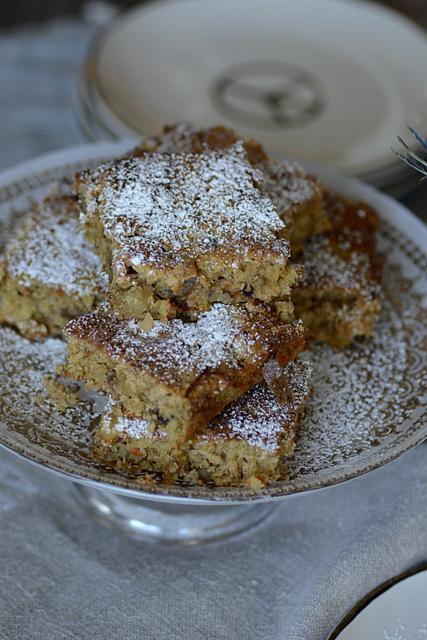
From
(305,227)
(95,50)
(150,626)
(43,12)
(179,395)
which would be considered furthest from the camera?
(43,12)

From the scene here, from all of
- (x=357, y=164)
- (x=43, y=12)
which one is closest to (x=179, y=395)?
(x=357, y=164)

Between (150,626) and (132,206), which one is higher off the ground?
(132,206)

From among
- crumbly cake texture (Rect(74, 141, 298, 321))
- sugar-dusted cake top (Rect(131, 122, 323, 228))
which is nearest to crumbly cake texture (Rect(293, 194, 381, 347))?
sugar-dusted cake top (Rect(131, 122, 323, 228))

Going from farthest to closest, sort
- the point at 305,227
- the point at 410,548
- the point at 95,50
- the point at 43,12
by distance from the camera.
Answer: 1. the point at 43,12
2. the point at 95,50
3. the point at 305,227
4. the point at 410,548

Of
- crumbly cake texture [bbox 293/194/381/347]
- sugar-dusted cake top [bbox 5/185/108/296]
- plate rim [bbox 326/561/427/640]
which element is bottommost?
sugar-dusted cake top [bbox 5/185/108/296]

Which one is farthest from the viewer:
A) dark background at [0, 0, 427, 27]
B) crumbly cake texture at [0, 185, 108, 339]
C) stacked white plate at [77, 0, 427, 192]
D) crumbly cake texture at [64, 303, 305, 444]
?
dark background at [0, 0, 427, 27]

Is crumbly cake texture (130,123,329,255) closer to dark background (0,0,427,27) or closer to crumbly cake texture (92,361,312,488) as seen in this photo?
crumbly cake texture (92,361,312,488)

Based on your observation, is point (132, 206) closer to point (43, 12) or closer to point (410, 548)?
point (410, 548)
